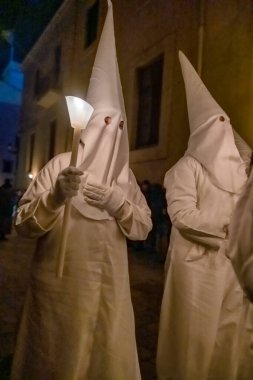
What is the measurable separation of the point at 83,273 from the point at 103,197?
1.57 ft

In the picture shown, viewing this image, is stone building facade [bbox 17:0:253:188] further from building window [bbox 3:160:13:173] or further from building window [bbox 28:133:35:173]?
building window [bbox 3:160:13:173]

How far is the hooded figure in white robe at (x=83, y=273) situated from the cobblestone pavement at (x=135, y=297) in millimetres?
957

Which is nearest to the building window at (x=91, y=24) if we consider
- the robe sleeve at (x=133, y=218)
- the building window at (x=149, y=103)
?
the building window at (x=149, y=103)

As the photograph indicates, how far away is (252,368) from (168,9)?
9246 mm

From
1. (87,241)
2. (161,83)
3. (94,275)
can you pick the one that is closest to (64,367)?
(94,275)

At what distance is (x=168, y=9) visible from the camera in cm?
930

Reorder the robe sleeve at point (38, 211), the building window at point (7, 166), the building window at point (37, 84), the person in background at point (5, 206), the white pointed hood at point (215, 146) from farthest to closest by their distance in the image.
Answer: the building window at point (7, 166), the building window at point (37, 84), the person in background at point (5, 206), the white pointed hood at point (215, 146), the robe sleeve at point (38, 211)

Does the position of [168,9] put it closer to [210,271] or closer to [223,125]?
[223,125]

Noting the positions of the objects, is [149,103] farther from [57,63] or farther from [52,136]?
[57,63]

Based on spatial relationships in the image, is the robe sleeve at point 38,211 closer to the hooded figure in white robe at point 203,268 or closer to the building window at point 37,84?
the hooded figure in white robe at point 203,268

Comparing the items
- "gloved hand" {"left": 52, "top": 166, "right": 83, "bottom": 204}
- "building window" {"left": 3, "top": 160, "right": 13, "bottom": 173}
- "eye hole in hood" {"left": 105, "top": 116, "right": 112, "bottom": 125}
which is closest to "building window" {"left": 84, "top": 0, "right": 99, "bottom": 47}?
"eye hole in hood" {"left": 105, "top": 116, "right": 112, "bottom": 125}

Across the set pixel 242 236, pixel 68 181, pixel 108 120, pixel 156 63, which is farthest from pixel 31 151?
pixel 242 236

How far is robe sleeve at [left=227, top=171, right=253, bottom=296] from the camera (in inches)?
47.3

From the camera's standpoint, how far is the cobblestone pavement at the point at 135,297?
3371 mm
